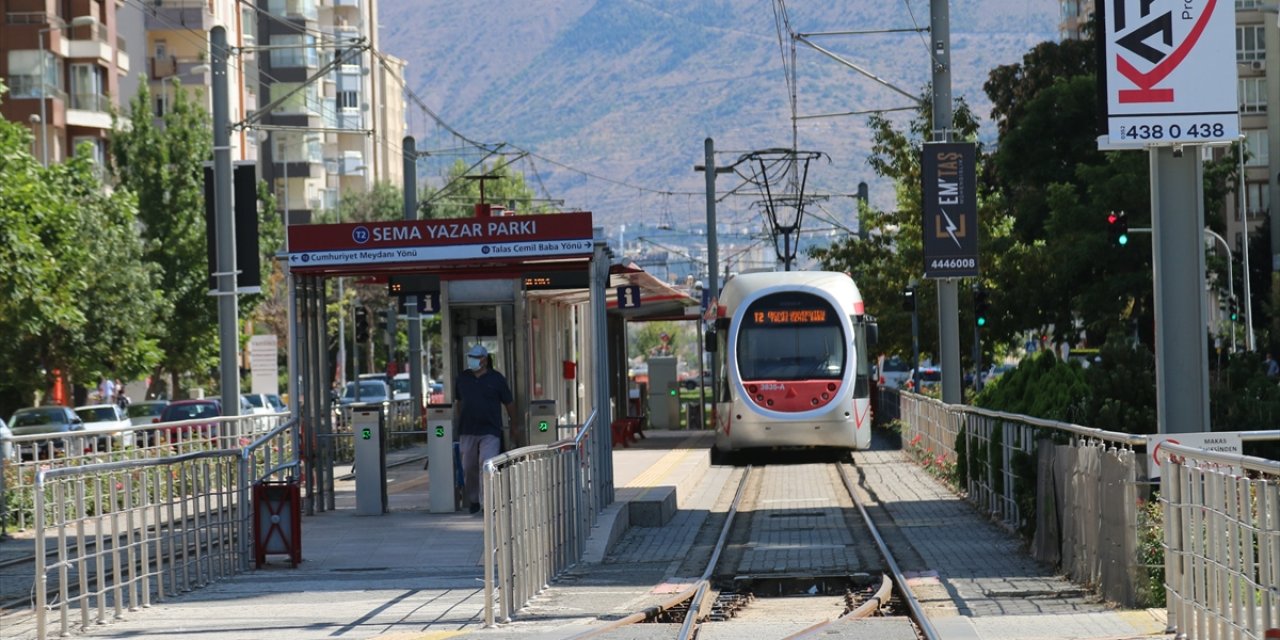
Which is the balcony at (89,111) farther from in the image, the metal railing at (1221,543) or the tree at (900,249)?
the metal railing at (1221,543)

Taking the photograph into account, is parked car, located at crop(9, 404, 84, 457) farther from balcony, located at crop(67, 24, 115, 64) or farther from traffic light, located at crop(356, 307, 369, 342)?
balcony, located at crop(67, 24, 115, 64)

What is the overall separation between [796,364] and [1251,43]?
61550mm

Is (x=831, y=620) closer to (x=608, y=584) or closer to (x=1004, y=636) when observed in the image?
(x=1004, y=636)

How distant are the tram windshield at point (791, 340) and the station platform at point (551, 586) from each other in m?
9.34

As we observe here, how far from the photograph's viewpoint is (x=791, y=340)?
33.5 meters

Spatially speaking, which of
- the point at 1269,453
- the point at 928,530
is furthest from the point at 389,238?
the point at 1269,453

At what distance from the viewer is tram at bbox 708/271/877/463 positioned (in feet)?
109

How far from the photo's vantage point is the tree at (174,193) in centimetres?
5425

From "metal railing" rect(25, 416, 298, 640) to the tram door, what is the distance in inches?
281

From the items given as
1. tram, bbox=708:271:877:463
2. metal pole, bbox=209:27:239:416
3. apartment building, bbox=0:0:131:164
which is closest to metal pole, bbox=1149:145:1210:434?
metal pole, bbox=209:27:239:416

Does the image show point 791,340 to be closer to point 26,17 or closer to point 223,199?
point 223,199

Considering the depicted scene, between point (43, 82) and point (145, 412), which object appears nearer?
point (145, 412)

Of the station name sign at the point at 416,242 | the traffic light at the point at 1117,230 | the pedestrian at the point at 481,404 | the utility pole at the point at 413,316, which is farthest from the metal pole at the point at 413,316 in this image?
the pedestrian at the point at 481,404

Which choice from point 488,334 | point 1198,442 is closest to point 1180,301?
point 1198,442
